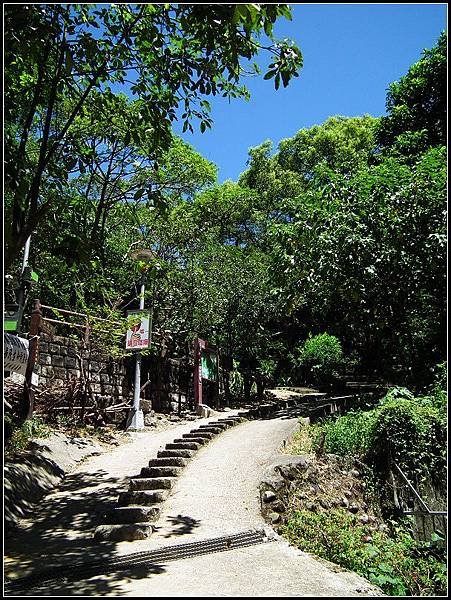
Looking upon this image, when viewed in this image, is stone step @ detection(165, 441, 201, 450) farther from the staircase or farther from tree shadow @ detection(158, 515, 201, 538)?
tree shadow @ detection(158, 515, 201, 538)

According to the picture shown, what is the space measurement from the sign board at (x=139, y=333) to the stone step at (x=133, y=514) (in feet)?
23.3

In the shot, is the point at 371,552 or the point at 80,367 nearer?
→ the point at 371,552

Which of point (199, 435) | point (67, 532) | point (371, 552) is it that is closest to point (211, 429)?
point (199, 435)

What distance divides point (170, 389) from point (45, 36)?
1301 cm

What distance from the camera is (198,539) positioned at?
18.8ft

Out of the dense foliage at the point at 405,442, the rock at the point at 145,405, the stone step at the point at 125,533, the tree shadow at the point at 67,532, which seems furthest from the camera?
the rock at the point at 145,405

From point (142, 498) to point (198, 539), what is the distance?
178 centimetres

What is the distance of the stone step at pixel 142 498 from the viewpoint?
7.25 meters

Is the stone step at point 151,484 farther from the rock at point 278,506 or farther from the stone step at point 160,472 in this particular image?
the rock at point 278,506

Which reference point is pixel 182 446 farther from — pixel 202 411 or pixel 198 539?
pixel 202 411

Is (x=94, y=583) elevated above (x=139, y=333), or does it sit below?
below

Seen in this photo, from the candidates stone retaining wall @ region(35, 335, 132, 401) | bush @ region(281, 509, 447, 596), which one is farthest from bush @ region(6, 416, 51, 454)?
bush @ region(281, 509, 447, 596)

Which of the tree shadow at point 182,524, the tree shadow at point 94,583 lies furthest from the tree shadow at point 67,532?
the tree shadow at point 182,524

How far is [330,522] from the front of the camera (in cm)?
641
